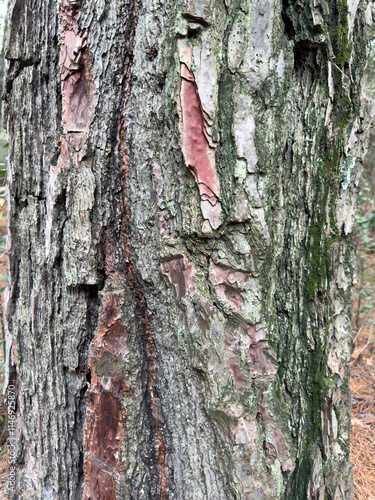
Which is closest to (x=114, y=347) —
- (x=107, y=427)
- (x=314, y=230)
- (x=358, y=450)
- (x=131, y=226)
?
(x=107, y=427)

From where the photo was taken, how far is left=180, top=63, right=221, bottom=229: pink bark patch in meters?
0.93

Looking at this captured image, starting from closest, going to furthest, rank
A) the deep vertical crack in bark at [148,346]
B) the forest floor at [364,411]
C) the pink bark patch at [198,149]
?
1. the pink bark patch at [198,149]
2. the deep vertical crack in bark at [148,346]
3. the forest floor at [364,411]

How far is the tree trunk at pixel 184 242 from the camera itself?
96 cm

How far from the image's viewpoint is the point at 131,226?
1.04 m

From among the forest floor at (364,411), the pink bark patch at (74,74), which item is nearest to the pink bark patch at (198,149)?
the pink bark patch at (74,74)

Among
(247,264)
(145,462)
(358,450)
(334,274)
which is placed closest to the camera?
(247,264)

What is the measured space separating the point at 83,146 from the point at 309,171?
704mm

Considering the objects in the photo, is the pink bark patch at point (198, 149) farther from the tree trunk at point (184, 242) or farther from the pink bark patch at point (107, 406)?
the pink bark patch at point (107, 406)

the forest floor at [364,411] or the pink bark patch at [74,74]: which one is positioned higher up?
the pink bark patch at [74,74]

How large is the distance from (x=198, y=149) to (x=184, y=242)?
255 millimetres

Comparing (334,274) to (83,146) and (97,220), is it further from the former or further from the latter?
(83,146)

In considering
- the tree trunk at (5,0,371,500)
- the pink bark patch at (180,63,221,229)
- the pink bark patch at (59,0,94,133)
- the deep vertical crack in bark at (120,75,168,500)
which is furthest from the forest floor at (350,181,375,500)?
the pink bark patch at (59,0,94,133)

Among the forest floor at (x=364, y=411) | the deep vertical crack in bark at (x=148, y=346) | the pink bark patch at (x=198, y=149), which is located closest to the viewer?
the pink bark patch at (x=198, y=149)

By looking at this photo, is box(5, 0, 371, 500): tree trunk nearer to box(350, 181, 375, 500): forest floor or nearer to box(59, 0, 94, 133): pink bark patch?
box(59, 0, 94, 133): pink bark patch
